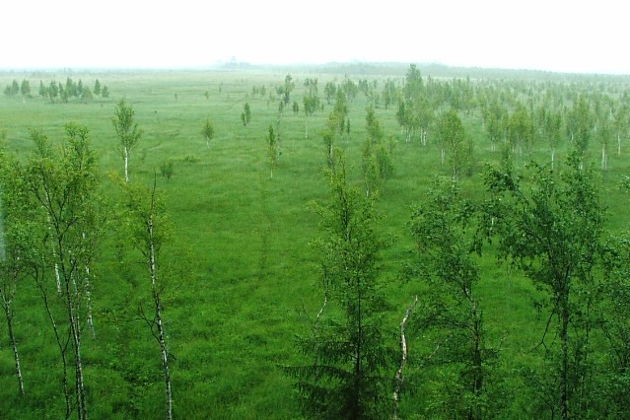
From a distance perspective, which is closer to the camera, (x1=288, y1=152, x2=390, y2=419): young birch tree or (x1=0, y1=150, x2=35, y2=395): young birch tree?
(x1=288, y1=152, x2=390, y2=419): young birch tree

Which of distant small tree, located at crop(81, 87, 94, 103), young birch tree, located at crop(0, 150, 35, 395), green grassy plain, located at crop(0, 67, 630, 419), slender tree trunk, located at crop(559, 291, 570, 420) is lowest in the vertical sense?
green grassy plain, located at crop(0, 67, 630, 419)

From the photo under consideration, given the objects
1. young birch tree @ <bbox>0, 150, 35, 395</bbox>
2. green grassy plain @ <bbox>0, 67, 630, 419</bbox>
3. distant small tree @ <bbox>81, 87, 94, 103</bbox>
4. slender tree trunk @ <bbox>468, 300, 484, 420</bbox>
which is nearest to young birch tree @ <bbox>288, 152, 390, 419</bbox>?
green grassy plain @ <bbox>0, 67, 630, 419</bbox>

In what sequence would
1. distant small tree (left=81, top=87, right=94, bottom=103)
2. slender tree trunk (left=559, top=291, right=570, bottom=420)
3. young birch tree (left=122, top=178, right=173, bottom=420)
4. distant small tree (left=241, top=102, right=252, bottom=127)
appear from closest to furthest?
slender tree trunk (left=559, top=291, right=570, bottom=420) → young birch tree (left=122, top=178, right=173, bottom=420) → distant small tree (left=241, top=102, right=252, bottom=127) → distant small tree (left=81, top=87, right=94, bottom=103)

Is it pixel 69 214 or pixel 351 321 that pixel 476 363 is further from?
pixel 69 214

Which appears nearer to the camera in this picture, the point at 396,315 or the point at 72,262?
the point at 72,262

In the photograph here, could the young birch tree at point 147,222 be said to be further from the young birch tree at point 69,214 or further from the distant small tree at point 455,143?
the distant small tree at point 455,143

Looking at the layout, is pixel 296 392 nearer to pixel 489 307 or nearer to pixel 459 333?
pixel 459 333

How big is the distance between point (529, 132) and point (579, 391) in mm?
51068

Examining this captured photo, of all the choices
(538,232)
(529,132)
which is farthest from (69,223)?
(529,132)

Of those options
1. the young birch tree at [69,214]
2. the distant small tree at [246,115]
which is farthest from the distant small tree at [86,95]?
the young birch tree at [69,214]

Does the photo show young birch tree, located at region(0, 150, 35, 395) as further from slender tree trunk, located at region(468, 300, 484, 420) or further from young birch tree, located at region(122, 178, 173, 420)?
slender tree trunk, located at region(468, 300, 484, 420)

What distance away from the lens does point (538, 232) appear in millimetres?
13555

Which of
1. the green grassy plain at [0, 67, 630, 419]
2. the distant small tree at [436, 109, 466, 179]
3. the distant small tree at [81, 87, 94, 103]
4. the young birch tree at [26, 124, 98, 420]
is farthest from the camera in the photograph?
the distant small tree at [81, 87, 94, 103]

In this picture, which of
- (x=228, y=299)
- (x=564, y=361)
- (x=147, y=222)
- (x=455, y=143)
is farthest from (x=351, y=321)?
(x=455, y=143)
